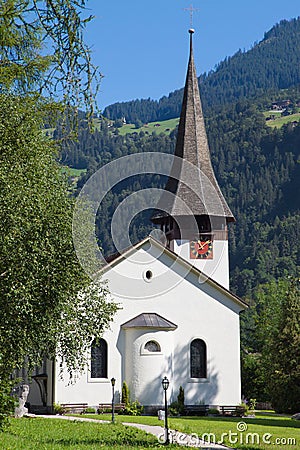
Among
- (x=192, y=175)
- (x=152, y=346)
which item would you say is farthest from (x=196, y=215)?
(x=152, y=346)

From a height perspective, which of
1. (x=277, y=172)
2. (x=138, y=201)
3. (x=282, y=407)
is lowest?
(x=282, y=407)

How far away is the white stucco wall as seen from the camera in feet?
106

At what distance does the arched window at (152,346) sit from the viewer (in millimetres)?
32875

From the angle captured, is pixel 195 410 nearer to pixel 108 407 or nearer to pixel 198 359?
pixel 198 359

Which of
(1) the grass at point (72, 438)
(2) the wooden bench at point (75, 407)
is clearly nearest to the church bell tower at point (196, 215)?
(2) the wooden bench at point (75, 407)

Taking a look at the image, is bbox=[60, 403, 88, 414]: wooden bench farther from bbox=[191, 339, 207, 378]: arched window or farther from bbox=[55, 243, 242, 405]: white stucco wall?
bbox=[191, 339, 207, 378]: arched window

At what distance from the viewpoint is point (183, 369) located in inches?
1316

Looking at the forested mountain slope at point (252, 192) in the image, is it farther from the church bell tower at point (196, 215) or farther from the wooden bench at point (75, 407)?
the wooden bench at point (75, 407)

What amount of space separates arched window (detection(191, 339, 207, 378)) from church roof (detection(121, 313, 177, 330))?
1626 mm

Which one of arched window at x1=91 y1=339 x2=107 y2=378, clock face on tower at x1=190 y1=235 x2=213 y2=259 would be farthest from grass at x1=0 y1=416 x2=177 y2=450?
clock face on tower at x1=190 y1=235 x2=213 y2=259

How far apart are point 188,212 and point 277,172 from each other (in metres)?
138

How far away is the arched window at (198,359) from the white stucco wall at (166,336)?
0.25 metres

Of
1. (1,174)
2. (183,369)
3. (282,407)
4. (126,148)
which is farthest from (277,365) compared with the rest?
(126,148)

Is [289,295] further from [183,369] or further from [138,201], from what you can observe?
[138,201]
